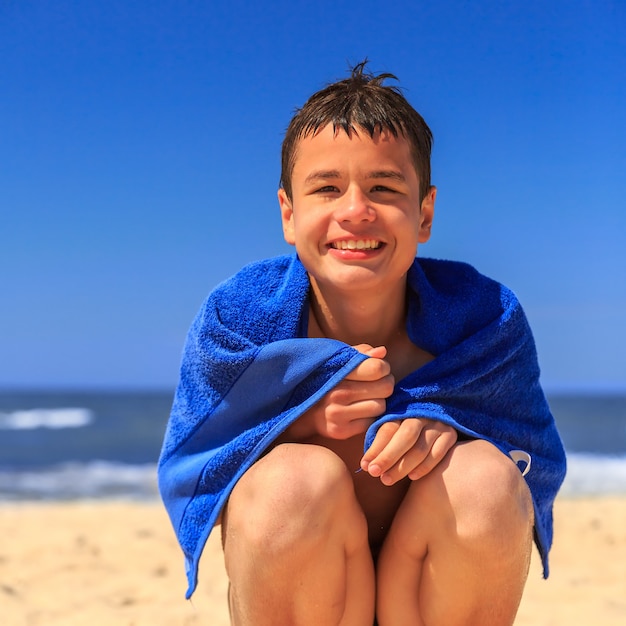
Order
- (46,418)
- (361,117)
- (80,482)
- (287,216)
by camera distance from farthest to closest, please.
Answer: (46,418) → (80,482) → (287,216) → (361,117)

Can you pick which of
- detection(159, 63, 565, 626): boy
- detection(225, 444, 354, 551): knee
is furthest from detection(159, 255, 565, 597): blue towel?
detection(225, 444, 354, 551): knee

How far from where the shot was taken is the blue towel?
1.63m

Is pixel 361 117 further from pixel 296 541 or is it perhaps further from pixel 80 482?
pixel 80 482

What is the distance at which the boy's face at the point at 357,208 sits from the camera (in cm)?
166

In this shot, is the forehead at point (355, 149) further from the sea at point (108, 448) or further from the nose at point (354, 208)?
the sea at point (108, 448)

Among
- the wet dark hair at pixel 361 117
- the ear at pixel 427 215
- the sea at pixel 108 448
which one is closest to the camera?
the wet dark hair at pixel 361 117

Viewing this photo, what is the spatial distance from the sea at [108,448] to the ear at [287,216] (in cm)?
532

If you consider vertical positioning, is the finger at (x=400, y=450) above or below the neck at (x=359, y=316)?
below

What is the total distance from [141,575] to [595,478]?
263 inches

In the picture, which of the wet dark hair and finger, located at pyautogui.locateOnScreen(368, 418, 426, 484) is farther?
the wet dark hair

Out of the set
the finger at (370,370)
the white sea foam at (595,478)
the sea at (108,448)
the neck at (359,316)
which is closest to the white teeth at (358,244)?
the neck at (359,316)

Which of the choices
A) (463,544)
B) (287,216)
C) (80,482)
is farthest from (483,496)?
(80,482)

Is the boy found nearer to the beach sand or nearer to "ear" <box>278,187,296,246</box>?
"ear" <box>278,187,296,246</box>

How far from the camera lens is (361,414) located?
158cm
